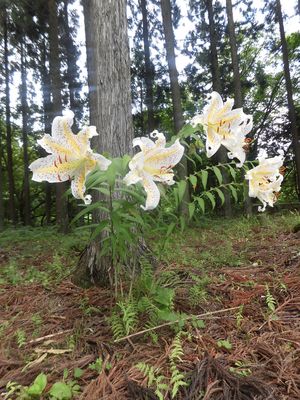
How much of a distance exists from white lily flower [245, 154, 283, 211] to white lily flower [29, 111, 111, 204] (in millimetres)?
819

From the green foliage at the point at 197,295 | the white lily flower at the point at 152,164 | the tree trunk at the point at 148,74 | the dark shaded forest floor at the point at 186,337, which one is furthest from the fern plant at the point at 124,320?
the tree trunk at the point at 148,74

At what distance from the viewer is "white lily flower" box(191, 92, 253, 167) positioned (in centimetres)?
171

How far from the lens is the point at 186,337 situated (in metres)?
1.75

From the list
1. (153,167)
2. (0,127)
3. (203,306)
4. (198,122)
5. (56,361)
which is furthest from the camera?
(0,127)

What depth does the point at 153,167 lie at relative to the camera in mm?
1466

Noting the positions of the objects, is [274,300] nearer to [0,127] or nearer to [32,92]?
[32,92]

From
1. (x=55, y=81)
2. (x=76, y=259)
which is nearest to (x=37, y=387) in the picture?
(x=76, y=259)

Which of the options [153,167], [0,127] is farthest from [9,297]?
[0,127]

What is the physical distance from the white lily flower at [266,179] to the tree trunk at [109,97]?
101 cm

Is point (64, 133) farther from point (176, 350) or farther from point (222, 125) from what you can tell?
point (176, 350)

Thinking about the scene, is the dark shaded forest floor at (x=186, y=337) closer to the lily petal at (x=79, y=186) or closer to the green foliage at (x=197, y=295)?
the green foliage at (x=197, y=295)

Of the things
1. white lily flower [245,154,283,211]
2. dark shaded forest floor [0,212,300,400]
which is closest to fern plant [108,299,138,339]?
dark shaded forest floor [0,212,300,400]

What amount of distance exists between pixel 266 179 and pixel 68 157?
1050 millimetres

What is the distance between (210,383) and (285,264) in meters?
1.65
